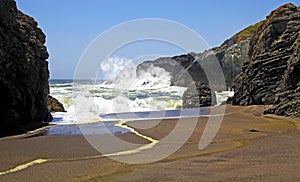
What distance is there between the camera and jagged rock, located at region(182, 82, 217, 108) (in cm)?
3216

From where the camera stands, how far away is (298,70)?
60.3ft

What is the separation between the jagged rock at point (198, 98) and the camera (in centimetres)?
3216

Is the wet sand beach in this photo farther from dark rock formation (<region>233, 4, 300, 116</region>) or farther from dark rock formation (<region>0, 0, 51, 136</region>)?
dark rock formation (<region>233, 4, 300, 116</region>)

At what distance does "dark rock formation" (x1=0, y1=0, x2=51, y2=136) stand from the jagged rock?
1537 cm

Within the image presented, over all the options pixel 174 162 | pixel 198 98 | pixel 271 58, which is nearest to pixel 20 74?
pixel 174 162

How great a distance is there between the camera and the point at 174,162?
310 inches

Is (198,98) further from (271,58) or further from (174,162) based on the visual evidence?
(174,162)

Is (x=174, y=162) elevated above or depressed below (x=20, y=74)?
below

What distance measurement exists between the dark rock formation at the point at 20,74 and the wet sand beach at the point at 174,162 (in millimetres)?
2950

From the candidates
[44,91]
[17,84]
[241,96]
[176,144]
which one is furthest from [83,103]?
[176,144]

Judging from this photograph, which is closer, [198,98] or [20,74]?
[20,74]

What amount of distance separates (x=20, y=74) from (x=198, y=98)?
19.6 metres

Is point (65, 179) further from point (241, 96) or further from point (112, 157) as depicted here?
point (241, 96)

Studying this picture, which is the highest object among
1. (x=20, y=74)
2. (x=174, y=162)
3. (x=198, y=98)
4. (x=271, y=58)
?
(x=271, y=58)
